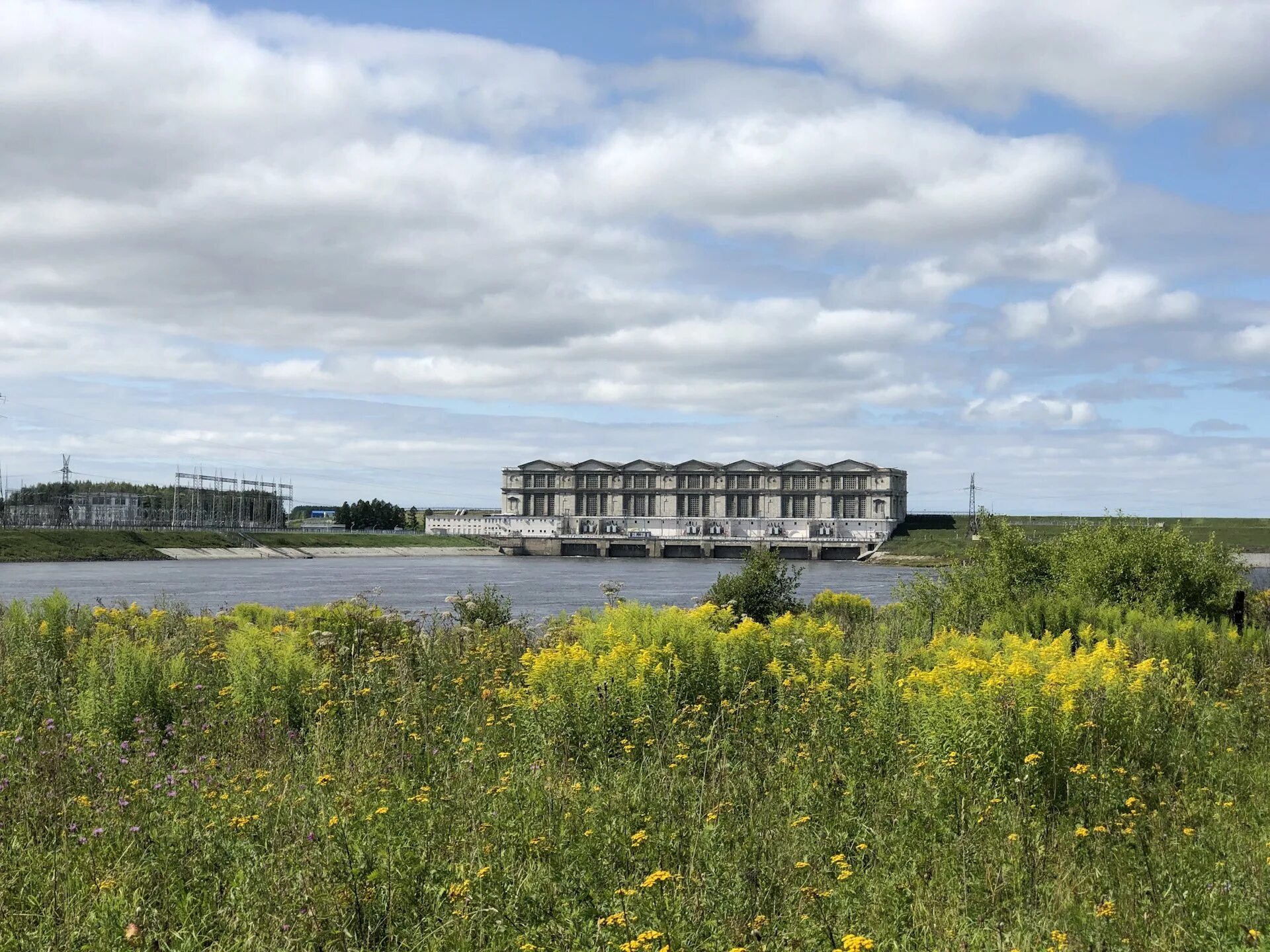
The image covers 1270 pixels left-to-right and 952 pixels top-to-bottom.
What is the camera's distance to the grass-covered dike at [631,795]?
5.45 m

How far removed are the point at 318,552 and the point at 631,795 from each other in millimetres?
122494

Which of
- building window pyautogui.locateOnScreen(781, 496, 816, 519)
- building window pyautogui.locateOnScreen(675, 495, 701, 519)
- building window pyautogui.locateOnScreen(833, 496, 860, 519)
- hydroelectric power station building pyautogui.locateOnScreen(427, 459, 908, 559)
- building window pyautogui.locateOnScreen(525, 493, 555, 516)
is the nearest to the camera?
hydroelectric power station building pyautogui.locateOnScreen(427, 459, 908, 559)

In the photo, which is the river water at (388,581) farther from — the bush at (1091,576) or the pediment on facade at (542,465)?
the pediment on facade at (542,465)

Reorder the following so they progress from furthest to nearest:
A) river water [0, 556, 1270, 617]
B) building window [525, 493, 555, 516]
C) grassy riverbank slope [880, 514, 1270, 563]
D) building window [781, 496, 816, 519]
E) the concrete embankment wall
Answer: building window [525, 493, 555, 516] → building window [781, 496, 816, 519] → grassy riverbank slope [880, 514, 1270, 563] → the concrete embankment wall → river water [0, 556, 1270, 617]

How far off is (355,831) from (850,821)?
9.90ft

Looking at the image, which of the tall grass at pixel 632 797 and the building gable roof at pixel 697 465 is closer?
the tall grass at pixel 632 797

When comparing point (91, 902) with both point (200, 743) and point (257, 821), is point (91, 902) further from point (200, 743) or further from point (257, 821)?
point (200, 743)

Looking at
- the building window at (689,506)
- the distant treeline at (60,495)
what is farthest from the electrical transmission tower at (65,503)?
the building window at (689,506)

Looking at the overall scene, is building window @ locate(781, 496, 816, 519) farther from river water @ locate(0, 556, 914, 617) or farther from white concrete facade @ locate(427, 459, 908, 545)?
river water @ locate(0, 556, 914, 617)

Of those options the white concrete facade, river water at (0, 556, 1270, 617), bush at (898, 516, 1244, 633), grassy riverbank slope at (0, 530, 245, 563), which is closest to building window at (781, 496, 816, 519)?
the white concrete facade

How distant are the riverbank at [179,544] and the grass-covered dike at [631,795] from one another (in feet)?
309

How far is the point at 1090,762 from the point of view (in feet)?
27.2

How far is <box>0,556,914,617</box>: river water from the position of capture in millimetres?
52062

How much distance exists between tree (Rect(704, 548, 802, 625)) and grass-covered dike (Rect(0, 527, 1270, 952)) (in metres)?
10.7
